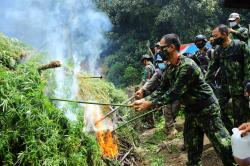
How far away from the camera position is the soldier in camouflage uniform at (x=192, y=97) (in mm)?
5223

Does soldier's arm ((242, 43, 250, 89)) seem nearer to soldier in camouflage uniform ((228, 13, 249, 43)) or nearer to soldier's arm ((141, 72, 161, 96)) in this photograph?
soldier in camouflage uniform ((228, 13, 249, 43))

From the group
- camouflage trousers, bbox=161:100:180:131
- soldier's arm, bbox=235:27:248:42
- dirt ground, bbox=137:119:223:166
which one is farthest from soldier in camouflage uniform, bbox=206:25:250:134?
camouflage trousers, bbox=161:100:180:131

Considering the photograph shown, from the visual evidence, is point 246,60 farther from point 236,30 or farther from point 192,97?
point 192,97

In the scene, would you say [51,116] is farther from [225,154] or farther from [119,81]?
[119,81]

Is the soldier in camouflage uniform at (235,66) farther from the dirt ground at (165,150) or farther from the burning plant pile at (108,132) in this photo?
the burning plant pile at (108,132)

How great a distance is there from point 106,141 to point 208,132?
2.10 m

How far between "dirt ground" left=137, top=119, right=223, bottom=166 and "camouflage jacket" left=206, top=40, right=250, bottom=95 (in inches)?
58.5

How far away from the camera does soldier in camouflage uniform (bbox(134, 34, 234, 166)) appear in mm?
5223

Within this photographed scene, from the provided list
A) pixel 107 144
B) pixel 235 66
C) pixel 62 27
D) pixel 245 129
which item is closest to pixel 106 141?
pixel 107 144

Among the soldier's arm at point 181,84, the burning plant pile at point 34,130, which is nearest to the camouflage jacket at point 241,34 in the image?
the soldier's arm at point 181,84

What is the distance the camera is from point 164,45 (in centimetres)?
532

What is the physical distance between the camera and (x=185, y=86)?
206 inches

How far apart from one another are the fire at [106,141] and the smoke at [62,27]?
872mm

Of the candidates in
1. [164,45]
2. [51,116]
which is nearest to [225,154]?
[164,45]
